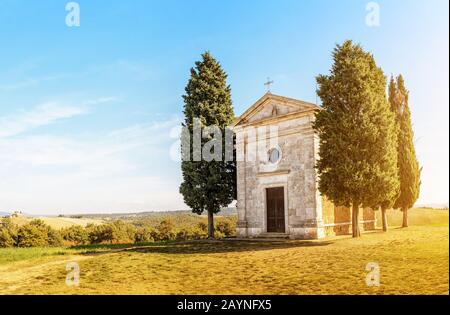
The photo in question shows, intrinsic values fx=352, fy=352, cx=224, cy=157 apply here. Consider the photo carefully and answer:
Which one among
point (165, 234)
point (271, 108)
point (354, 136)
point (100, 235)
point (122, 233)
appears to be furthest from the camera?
point (122, 233)

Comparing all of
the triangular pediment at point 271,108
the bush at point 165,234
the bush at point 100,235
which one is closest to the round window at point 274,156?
the triangular pediment at point 271,108

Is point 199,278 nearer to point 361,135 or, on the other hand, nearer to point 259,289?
point 259,289

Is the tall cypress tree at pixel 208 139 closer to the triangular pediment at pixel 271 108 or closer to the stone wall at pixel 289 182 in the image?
the stone wall at pixel 289 182

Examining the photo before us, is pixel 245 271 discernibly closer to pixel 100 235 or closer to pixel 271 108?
pixel 271 108

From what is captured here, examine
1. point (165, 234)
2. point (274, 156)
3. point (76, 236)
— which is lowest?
point (76, 236)

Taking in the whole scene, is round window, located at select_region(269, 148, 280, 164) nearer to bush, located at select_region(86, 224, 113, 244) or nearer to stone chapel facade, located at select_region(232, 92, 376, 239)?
stone chapel facade, located at select_region(232, 92, 376, 239)

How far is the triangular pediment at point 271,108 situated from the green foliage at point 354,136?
1942 millimetres

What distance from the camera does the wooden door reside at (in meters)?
20.7

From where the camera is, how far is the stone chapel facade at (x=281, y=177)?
19.2 meters

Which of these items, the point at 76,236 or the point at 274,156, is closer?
the point at 274,156

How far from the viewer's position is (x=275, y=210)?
826 inches

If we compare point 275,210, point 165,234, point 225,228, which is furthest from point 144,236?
point 275,210

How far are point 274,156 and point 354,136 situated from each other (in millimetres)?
5482
